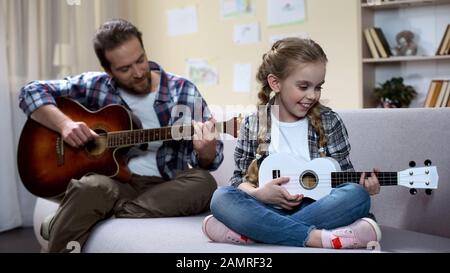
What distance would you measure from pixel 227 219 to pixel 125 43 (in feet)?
1.38

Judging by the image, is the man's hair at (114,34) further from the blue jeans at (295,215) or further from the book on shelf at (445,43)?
the book on shelf at (445,43)

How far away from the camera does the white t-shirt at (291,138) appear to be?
812mm

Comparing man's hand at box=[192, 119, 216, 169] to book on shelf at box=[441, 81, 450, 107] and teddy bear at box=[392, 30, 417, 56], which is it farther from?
teddy bear at box=[392, 30, 417, 56]

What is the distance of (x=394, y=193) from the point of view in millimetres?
1072

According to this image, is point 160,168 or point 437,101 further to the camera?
point 437,101

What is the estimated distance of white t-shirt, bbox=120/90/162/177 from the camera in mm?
1155

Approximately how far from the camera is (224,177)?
4.27 ft

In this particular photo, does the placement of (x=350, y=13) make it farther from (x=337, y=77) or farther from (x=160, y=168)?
(x=160, y=168)

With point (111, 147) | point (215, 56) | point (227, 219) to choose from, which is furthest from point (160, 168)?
point (215, 56)

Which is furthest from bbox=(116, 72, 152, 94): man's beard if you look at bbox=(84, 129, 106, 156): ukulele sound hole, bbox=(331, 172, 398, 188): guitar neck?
bbox=(331, 172, 398, 188): guitar neck

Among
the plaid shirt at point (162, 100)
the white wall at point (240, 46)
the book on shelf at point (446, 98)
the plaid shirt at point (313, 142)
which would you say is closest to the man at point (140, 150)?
the plaid shirt at point (162, 100)

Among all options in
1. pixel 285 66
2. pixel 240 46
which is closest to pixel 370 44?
pixel 240 46

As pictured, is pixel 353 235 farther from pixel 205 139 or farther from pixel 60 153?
pixel 60 153

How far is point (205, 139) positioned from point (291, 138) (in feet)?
0.74
